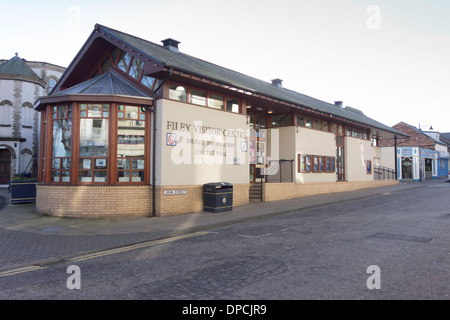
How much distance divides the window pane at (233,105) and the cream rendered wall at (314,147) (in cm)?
530

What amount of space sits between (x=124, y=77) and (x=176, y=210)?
5994 millimetres

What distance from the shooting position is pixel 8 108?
97.3 feet

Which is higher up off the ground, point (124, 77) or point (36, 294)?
point (124, 77)

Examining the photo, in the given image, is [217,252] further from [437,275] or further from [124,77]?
[124,77]

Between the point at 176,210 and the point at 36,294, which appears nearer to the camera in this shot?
the point at 36,294

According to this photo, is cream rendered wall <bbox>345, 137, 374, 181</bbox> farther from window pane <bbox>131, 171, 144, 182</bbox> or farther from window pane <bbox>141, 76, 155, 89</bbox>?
window pane <bbox>131, 171, 144, 182</bbox>

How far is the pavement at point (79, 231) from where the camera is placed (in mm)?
6745

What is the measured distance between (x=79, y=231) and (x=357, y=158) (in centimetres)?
2125

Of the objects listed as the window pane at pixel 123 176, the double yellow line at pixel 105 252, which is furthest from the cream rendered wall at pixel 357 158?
the double yellow line at pixel 105 252

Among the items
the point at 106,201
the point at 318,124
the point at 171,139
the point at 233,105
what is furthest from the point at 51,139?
the point at 318,124

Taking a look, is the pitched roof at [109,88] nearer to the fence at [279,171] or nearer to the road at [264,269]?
the road at [264,269]

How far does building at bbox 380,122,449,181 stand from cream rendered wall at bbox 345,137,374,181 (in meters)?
14.0

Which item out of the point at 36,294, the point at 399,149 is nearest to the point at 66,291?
the point at 36,294
